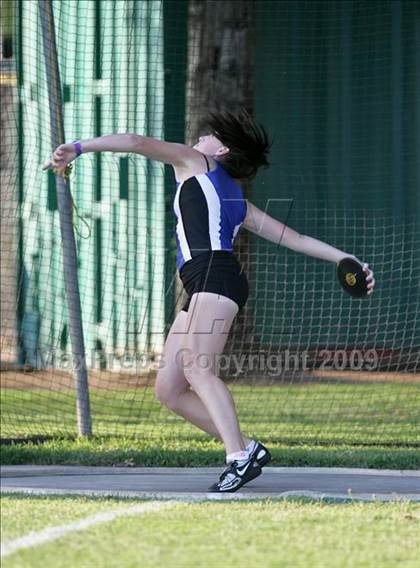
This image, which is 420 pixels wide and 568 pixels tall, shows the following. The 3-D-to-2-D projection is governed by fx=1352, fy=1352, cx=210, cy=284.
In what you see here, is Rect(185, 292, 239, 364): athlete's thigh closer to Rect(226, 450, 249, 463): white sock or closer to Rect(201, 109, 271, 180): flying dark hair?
Rect(226, 450, 249, 463): white sock

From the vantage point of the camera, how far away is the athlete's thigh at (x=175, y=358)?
671 centimetres

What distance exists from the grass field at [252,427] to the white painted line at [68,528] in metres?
2.09

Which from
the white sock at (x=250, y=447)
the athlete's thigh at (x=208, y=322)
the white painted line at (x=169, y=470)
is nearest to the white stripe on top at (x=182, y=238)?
the athlete's thigh at (x=208, y=322)

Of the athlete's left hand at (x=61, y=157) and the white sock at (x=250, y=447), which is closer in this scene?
the athlete's left hand at (x=61, y=157)

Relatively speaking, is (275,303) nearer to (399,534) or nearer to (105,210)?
(105,210)

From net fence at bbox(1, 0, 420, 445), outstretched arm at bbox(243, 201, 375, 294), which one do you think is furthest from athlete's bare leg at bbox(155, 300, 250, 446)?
net fence at bbox(1, 0, 420, 445)

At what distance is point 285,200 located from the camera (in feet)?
44.1

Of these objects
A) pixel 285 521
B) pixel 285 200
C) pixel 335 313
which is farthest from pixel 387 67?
pixel 285 521

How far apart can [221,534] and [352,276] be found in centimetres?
182

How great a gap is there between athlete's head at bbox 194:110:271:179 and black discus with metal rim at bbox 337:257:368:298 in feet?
2.35

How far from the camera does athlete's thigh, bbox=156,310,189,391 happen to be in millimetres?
6707

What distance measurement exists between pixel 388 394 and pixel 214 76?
3.48 meters

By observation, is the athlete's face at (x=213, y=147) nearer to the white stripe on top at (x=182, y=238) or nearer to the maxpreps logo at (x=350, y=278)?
the white stripe on top at (x=182, y=238)

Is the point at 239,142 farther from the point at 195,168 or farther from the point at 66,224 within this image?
the point at 66,224
